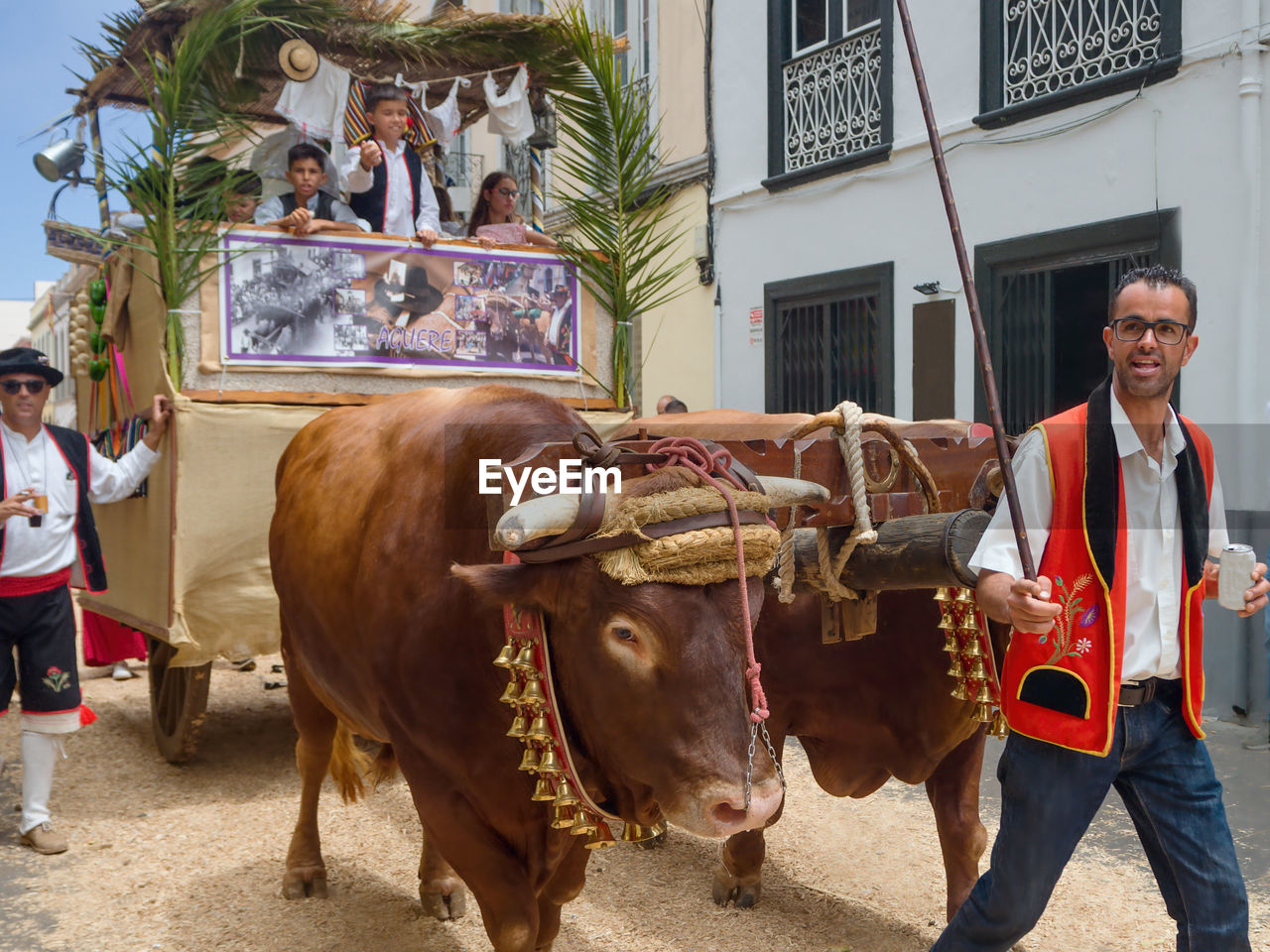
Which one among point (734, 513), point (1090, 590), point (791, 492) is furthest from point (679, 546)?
point (1090, 590)

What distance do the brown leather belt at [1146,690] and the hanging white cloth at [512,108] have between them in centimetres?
463

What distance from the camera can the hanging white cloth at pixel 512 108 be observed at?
19.4 ft

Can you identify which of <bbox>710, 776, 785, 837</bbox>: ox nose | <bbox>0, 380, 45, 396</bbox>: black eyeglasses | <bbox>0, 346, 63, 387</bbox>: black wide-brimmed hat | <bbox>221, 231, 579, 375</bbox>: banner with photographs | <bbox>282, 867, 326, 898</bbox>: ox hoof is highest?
<bbox>221, 231, 579, 375</bbox>: banner with photographs

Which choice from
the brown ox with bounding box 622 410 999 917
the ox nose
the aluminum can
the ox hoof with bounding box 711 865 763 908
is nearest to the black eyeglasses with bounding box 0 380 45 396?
the brown ox with bounding box 622 410 999 917

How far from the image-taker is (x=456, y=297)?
5027mm

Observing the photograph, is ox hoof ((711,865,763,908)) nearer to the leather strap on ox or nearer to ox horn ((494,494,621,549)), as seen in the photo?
the leather strap on ox

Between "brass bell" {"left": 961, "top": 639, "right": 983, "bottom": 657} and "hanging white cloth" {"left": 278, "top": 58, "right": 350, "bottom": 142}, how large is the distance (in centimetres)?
429

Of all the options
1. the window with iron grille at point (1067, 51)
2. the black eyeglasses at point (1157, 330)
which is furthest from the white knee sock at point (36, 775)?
the window with iron grille at point (1067, 51)

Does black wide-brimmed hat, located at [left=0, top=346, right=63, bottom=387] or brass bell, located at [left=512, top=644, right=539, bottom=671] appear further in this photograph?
black wide-brimmed hat, located at [left=0, top=346, right=63, bottom=387]

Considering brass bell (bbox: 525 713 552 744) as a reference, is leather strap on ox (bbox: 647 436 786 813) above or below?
above

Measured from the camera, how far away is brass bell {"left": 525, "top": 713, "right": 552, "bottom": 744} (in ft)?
7.61

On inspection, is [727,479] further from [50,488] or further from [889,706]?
[50,488]

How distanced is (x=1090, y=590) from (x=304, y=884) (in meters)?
2.92

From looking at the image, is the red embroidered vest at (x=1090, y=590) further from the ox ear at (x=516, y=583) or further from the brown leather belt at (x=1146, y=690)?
the ox ear at (x=516, y=583)
